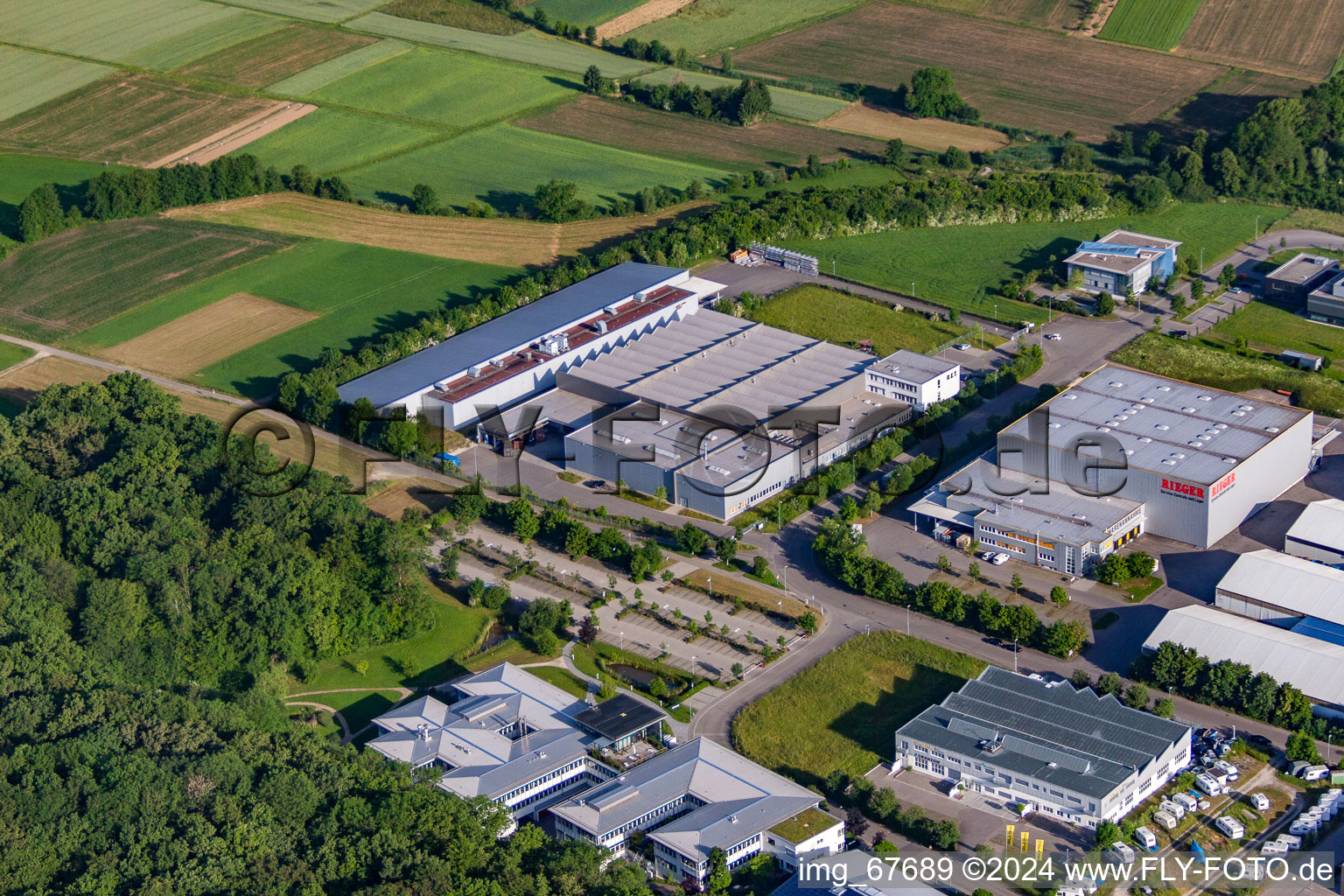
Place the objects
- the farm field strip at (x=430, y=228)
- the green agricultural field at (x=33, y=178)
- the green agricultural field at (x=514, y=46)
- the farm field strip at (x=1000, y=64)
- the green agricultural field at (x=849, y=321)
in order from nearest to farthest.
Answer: the green agricultural field at (x=849, y=321), the farm field strip at (x=430, y=228), the green agricultural field at (x=33, y=178), the farm field strip at (x=1000, y=64), the green agricultural field at (x=514, y=46)

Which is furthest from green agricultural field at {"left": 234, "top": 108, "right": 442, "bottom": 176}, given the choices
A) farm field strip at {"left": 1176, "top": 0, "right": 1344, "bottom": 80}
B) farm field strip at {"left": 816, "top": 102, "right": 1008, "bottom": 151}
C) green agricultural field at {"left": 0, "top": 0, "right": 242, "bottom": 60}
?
farm field strip at {"left": 1176, "top": 0, "right": 1344, "bottom": 80}

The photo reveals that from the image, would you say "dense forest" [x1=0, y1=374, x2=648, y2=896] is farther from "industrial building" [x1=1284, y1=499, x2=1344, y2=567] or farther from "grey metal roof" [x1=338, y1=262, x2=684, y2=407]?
"industrial building" [x1=1284, y1=499, x2=1344, y2=567]

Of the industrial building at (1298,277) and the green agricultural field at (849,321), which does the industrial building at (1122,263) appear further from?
the green agricultural field at (849,321)

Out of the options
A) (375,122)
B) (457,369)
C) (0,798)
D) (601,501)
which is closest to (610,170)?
(375,122)

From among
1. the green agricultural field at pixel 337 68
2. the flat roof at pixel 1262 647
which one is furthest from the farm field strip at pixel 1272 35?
the flat roof at pixel 1262 647

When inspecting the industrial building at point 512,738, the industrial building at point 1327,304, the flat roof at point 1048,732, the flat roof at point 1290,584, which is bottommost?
the industrial building at point 512,738

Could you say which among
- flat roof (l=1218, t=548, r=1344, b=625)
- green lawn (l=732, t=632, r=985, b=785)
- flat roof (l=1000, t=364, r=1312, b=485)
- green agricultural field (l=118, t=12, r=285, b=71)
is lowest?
green lawn (l=732, t=632, r=985, b=785)

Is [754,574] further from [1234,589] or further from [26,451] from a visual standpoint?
[26,451]
